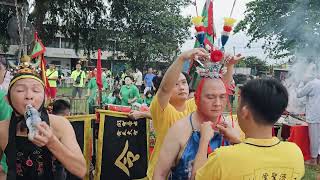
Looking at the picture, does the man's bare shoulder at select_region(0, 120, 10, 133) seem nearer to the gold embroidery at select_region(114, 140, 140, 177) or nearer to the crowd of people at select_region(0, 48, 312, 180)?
the crowd of people at select_region(0, 48, 312, 180)

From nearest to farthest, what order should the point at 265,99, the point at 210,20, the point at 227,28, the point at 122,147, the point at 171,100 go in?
the point at 265,99 < the point at 227,28 < the point at 210,20 < the point at 171,100 < the point at 122,147

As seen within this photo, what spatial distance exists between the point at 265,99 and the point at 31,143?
1.42 metres

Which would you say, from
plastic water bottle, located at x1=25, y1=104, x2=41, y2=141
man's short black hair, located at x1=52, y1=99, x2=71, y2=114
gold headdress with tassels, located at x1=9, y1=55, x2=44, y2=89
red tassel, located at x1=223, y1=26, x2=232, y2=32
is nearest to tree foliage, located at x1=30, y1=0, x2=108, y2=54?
man's short black hair, located at x1=52, y1=99, x2=71, y2=114

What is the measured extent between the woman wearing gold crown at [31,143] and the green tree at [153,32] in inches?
834

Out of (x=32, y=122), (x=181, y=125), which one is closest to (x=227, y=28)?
(x=181, y=125)

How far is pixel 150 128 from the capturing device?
5.77 metres

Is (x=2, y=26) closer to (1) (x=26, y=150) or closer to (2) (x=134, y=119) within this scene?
(2) (x=134, y=119)

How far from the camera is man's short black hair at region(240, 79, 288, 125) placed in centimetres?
210

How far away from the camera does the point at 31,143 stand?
8.10 ft

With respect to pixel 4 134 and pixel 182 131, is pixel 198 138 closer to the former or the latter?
pixel 182 131

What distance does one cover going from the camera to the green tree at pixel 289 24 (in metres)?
14.1

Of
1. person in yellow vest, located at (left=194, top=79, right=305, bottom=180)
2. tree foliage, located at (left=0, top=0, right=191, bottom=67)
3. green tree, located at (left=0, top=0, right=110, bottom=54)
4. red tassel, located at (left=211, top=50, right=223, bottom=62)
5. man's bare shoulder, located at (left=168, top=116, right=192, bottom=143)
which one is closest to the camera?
person in yellow vest, located at (left=194, top=79, right=305, bottom=180)

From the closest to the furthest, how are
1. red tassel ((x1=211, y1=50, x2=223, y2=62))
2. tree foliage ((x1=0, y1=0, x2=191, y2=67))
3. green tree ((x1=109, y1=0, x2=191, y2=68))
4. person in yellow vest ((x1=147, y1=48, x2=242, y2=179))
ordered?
red tassel ((x1=211, y1=50, x2=223, y2=62)), person in yellow vest ((x1=147, y1=48, x2=242, y2=179)), tree foliage ((x1=0, y1=0, x2=191, y2=67)), green tree ((x1=109, y1=0, x2=191, y2=68))

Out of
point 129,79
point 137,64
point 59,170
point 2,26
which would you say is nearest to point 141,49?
point 137,64
